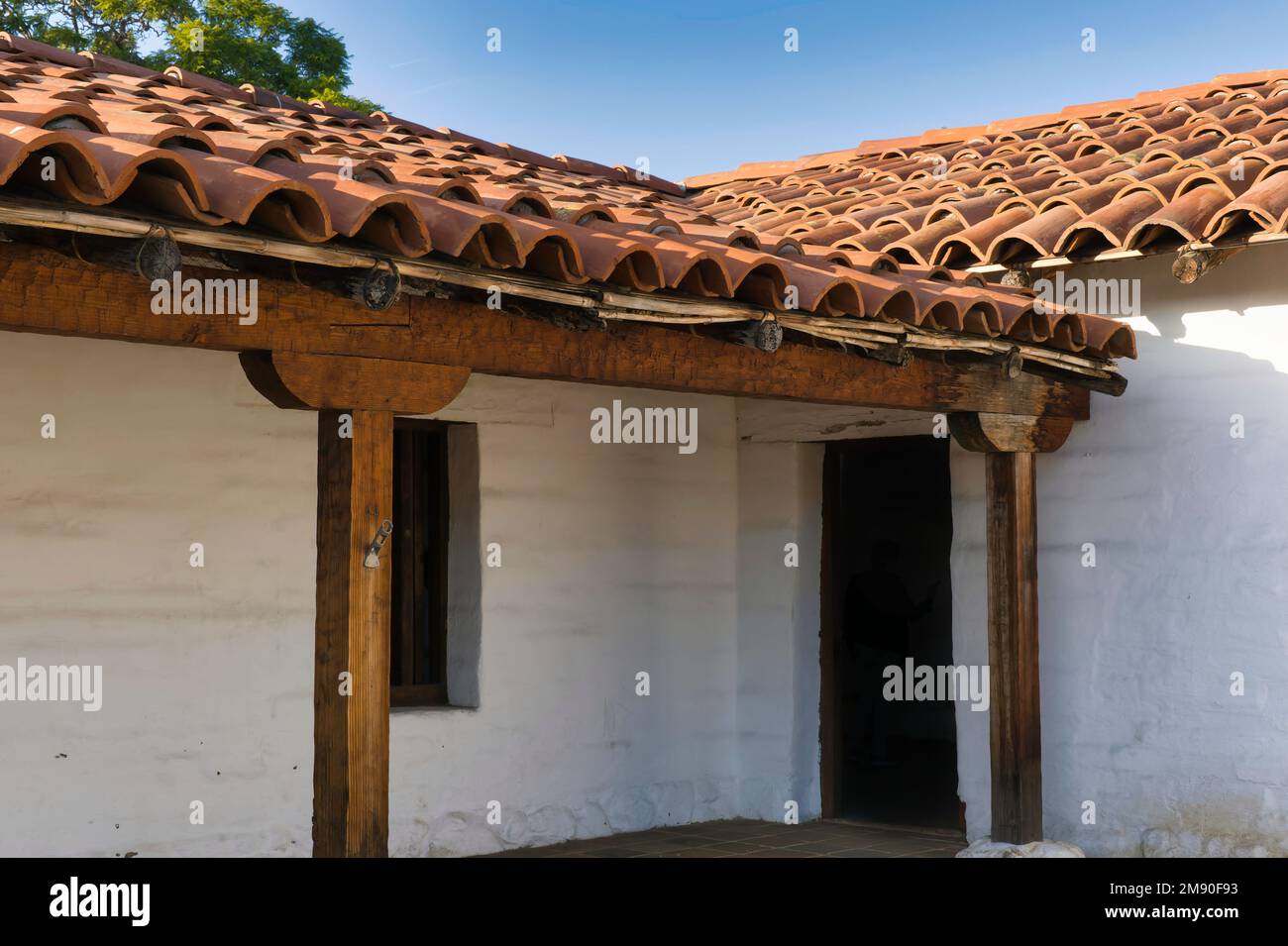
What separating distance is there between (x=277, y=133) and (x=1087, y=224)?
3244 mm

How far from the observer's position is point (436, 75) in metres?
25.6

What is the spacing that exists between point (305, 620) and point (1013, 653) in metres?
2.93

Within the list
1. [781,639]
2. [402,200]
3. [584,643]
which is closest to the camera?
[402,200]

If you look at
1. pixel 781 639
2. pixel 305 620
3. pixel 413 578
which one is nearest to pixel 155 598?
pixel 305 620

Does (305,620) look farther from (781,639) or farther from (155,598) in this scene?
(781,639)

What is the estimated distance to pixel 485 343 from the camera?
13.7 feet

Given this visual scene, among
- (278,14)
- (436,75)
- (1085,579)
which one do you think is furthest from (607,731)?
(436,75)

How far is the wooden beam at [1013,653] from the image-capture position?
614 cm

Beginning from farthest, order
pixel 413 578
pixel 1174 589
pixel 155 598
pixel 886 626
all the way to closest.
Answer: pixel 886 626, pixel 413 578, pixel 1174 589, pixel 155 598

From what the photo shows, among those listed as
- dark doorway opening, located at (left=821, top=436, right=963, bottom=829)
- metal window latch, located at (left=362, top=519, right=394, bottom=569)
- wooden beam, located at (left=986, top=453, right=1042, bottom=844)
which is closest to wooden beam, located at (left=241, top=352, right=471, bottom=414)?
metal window latch, located at (left=362, top=519, right=394, bottom=569)

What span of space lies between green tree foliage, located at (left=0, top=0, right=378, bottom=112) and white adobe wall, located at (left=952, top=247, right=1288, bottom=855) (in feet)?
39.5

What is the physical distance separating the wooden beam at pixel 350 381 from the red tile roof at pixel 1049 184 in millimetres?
1874

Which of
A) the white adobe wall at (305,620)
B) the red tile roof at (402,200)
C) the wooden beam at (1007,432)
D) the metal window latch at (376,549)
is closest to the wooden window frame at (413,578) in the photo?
the white adobe wall at (305,620)
